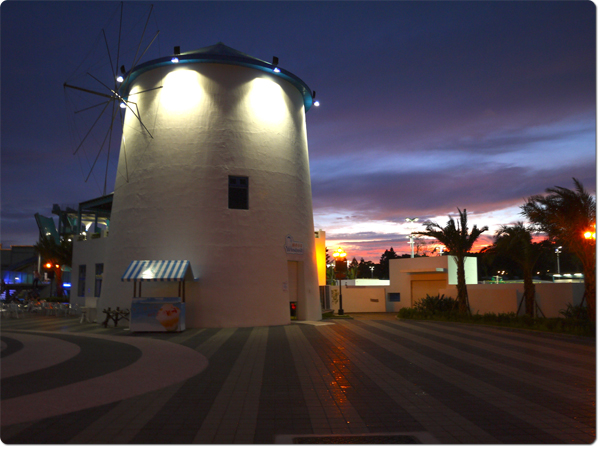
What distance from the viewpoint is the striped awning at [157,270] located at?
63.9ft

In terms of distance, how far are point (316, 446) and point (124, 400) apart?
370 centimetres

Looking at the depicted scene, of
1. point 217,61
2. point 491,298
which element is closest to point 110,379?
point 217,61

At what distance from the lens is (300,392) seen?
8.00 m

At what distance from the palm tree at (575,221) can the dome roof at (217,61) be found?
13.4 metres

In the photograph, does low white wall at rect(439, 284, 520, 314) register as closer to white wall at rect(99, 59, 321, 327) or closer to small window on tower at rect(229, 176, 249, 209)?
white wall at rect(99, 59, 321, 327)

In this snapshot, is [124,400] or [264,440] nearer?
[264,440]

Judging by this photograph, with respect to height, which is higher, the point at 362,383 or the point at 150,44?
the point at 150,44

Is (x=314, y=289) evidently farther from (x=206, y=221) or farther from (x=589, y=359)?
(x=589, y=359)

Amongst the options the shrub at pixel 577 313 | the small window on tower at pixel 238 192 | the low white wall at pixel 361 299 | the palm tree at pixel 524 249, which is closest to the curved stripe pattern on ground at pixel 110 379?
the small window on tower at pixel 238 192

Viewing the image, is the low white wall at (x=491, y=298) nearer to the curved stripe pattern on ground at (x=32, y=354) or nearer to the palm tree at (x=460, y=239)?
the palm tree at (x=460, y=239)

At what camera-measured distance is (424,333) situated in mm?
17750

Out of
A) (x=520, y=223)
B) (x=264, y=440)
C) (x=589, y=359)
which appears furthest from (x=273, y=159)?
(x=264, y=440)

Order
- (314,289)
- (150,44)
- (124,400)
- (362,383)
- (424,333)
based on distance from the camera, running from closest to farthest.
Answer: (124,400), (362,383), (424,333), (150,44), (314,289)

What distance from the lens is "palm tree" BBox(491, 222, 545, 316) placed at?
2267 centimetres
